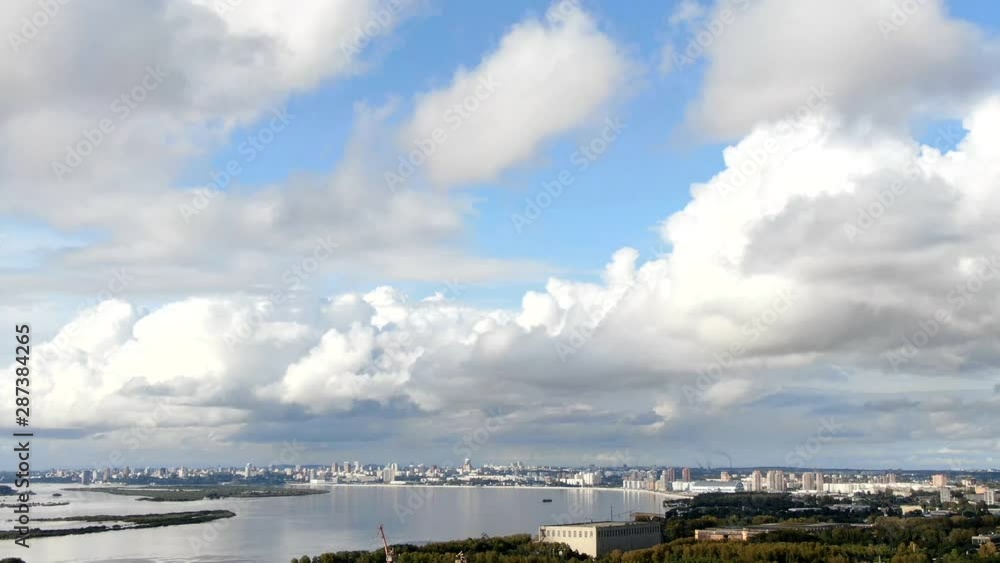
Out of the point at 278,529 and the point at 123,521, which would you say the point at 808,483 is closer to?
the point at 278,529

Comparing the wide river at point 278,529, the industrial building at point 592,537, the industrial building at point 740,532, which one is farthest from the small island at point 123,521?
the industrial building at point 740,532

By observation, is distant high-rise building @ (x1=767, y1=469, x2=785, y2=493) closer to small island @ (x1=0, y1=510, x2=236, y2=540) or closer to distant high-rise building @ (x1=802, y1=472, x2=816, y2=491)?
distant high-rise building @ (x1=802, y1=472, x2=816, y2=491)

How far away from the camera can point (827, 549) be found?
38312 millimetres

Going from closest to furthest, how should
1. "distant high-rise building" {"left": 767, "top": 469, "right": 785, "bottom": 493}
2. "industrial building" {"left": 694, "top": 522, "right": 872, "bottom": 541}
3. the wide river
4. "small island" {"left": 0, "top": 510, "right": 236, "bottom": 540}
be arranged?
"industrial building" {"left": 694, "top": 522, "right": 872, "bottom": 541} → the wide river → "small island" {"left": 0, "top": 510, "right": 236, "bottom": 540} → "distant high-rise building" {"left": 767, "top": 469, "right": 785, "bottom": 493}

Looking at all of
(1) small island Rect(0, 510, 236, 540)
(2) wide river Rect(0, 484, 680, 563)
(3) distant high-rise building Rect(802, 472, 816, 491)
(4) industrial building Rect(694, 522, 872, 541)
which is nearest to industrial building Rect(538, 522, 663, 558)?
(4) industrial building Rect(694, 522, 872, 541)

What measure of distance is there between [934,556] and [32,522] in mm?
55132

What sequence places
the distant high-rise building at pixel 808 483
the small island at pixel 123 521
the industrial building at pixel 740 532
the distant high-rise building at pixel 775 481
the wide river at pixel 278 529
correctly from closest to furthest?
the industrial building at pixel 740 532 → the wide river at pixel 278 529 → the small island at pixel 123 521 → the distant high-rise building at pixel 808 483 → the distant high-rise building at pixel 775 481

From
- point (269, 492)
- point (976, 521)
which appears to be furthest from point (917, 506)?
point (269, 492)

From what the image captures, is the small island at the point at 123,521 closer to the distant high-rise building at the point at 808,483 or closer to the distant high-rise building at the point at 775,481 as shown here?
the distant high-rise building at the point at 775,481

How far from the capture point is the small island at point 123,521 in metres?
57.2

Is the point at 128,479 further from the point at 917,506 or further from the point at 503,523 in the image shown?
the point at 917,506

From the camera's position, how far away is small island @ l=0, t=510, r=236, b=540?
57219 mm

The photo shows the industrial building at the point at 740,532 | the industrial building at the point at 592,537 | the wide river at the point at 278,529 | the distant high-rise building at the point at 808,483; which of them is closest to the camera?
the industrial building at the point at 592,537

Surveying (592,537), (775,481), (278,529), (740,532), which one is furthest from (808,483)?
(592,537)
